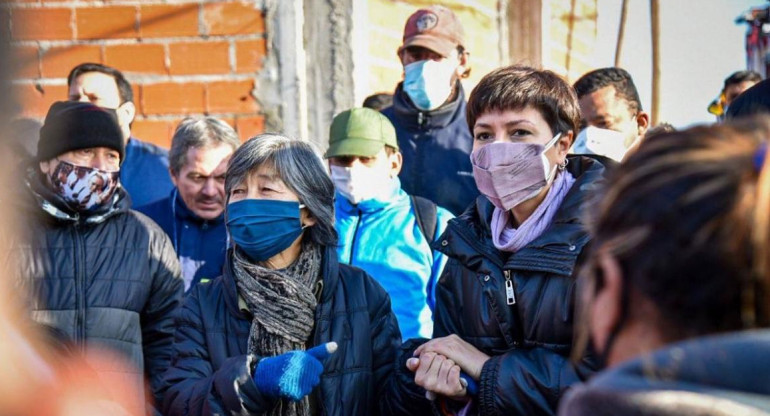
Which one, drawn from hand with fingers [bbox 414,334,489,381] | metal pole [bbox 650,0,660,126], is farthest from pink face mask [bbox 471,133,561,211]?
metal pole [bbox 650,0,660,126]

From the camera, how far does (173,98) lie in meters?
5.47

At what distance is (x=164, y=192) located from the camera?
17.3 ft

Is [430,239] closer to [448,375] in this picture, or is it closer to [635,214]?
[448,375]

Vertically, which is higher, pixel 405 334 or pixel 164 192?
pixel 164 192

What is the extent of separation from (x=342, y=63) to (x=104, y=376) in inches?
92.1

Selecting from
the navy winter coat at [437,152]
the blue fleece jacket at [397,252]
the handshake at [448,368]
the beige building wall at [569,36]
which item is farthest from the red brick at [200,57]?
the handshake at [448,368]

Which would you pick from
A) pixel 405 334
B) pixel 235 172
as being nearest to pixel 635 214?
pixel 235 172

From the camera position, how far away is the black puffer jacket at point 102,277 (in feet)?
13.1

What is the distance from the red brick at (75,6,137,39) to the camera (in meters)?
5.45

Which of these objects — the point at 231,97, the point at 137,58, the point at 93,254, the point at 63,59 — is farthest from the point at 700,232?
the point at 63,59

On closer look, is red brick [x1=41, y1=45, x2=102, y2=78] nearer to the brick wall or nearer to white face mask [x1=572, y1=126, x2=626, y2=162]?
the brick wall

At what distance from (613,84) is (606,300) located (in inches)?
143

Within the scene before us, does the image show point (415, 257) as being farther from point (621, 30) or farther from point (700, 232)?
point (621, 30)

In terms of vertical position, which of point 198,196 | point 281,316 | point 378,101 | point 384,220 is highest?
point 378,101
